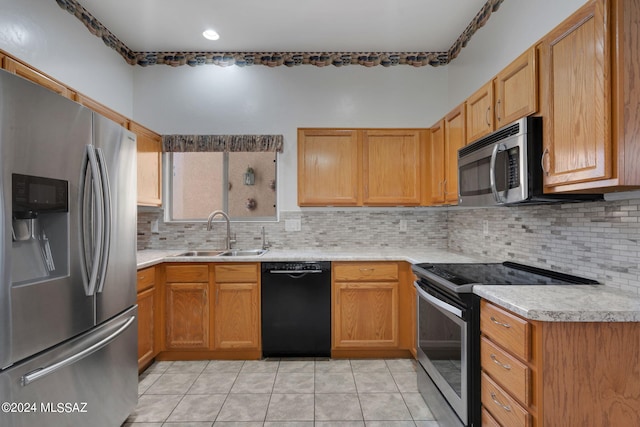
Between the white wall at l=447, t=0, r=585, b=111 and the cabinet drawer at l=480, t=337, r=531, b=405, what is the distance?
71.4 inches

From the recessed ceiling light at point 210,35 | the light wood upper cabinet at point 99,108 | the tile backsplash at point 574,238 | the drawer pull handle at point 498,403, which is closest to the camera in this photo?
the drawer pull handle at point 498,403

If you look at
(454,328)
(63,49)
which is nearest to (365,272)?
(454,328)

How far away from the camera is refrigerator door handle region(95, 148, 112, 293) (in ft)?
5.00

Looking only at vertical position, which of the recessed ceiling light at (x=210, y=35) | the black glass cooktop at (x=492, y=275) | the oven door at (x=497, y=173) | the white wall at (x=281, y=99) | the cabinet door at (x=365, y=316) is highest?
the recessed ceiling light at (x=210, y=35)

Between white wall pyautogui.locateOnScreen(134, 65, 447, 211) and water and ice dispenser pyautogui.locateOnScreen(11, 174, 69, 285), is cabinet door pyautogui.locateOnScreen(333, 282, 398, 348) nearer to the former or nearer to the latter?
white wall pyautogui.locateOnScreen(134, 65, 447, 211)

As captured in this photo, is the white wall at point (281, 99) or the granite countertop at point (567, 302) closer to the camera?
the granite countertop at point (567, 302)

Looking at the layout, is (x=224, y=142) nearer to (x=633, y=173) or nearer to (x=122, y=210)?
(x=122, y=210)

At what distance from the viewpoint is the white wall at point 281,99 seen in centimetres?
325

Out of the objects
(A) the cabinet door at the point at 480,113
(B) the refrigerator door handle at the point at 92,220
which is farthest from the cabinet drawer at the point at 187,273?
(A) the cabinet door at the point at 480,113

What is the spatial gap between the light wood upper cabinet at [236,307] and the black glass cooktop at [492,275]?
135 cm

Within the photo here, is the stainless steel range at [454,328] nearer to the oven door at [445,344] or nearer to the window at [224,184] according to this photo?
the oven door at [445,344]

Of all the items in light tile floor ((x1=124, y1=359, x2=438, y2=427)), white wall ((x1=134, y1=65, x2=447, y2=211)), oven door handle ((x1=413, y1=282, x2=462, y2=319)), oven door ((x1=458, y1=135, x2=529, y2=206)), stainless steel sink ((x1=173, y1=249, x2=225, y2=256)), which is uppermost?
white wall ((x1=134, y1=65, x2=447, y2=211))

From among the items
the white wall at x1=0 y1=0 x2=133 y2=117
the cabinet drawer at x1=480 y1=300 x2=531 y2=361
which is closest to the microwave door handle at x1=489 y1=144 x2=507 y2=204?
the cabinet drawer at x1=480 y1=300 x2=531 y2=361

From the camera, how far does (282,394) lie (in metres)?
2.16
